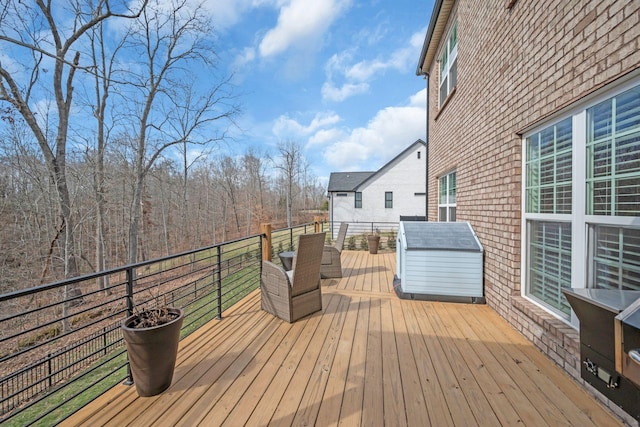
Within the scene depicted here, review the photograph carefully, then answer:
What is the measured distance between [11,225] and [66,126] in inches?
135

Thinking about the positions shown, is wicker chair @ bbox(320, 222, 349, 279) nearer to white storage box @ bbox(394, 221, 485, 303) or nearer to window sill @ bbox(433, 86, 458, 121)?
white storage box @ bbox(394, 221, 485, 303)

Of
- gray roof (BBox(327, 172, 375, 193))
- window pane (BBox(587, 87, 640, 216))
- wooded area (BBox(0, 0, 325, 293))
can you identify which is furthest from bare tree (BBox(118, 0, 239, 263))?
window pane (BBox(587, 87, 640, 216))

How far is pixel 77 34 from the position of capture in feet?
27.4

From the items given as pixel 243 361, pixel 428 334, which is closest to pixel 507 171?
pixel 428 334

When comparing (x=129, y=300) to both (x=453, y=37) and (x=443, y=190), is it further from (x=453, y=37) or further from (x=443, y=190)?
(x=453, y=37)

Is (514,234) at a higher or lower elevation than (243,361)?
higher

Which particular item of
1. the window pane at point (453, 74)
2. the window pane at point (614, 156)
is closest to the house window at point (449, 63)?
the window pane at point (453, 74)

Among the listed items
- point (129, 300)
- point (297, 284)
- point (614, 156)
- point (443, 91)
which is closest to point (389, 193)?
point (443, 91)

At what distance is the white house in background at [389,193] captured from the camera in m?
16.5

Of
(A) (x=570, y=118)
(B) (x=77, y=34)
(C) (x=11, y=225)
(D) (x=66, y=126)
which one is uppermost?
(B) (x=77, y=34)

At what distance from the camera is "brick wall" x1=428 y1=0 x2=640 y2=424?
175cm

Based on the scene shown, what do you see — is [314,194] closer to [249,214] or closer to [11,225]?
[249,214]

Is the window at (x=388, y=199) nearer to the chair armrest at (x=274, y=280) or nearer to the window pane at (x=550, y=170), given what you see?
the window pane at (x=550, y=170)

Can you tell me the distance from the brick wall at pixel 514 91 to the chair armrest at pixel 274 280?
2394mm
